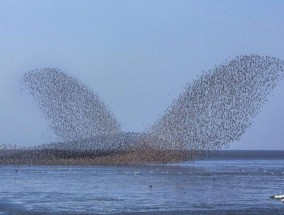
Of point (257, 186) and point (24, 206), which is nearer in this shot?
point (24, 206)

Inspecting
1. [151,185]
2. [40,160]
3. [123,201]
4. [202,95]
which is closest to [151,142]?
[202,95]

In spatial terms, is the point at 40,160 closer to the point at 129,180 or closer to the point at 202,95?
the point at 202,95

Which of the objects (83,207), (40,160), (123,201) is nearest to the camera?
(83,207)

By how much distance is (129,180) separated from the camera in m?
68.9

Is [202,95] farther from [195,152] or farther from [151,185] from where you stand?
[151,185]

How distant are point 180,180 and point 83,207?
2512cm

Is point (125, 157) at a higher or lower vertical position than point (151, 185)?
higher

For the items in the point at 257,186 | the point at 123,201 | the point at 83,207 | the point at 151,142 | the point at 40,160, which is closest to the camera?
the point at 83,207

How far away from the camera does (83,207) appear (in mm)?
44000

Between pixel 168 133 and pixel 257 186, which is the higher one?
pixel 168 133

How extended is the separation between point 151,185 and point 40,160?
57.9m

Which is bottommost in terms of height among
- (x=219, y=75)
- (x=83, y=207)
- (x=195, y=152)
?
(x=83, y=207)

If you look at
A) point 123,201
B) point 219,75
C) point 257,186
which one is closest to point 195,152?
point 219,75

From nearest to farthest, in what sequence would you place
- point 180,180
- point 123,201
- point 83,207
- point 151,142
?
point 83,207, point 123,201, point 180,180, point 151,142
